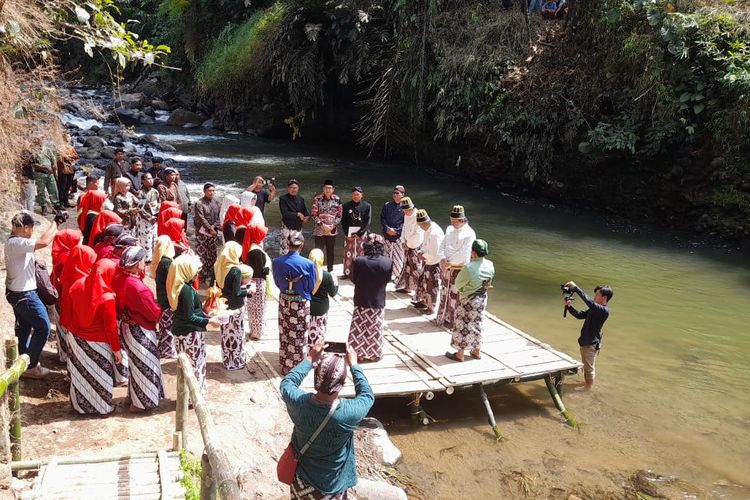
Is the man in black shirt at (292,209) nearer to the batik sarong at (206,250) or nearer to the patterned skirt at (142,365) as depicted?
the batik sarong at (206,250)

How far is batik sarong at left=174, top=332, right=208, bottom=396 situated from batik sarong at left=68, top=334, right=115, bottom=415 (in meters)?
0.60

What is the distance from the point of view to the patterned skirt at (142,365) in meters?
5.90

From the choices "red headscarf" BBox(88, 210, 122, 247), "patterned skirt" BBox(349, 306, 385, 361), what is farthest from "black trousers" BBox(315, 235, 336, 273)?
"red headscarf" BBox(88, 210, 122, 247)

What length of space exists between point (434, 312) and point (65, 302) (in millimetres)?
5207

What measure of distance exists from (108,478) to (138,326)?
162 cm

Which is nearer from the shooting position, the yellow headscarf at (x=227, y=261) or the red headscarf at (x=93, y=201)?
the yellow headscarf at (x=227, y=261)

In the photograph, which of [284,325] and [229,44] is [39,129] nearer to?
[284,325]

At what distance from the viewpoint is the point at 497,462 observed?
694 cm

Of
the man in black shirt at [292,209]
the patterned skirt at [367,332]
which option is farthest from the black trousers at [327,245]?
the patterned skirt at [367,332]

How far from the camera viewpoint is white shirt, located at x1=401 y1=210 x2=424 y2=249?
31.8 feet

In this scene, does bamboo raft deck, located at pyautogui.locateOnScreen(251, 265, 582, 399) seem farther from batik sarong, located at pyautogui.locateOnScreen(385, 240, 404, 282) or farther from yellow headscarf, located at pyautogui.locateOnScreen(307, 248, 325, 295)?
batik sarong, located at pyautogui.locateOnScreen(385, 240, 404, 282)

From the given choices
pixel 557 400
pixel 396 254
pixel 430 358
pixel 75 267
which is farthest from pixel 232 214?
pixel 557 400

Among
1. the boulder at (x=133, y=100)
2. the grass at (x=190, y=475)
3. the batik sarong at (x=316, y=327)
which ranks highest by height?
the boulder at (x=133, y=100)

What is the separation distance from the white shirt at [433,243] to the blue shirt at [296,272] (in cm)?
263
